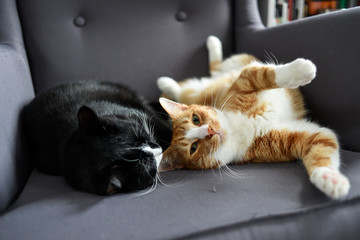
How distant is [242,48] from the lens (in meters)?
1.63

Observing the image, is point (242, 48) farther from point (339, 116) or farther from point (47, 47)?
point (47, 47)

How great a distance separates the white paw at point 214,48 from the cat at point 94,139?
58 centimetres

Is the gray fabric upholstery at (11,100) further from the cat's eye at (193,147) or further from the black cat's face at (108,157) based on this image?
the cat's eye at (193,147)

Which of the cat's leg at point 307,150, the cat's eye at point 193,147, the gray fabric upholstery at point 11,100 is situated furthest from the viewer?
the cat's eye at point 193,147

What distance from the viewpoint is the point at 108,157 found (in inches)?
32.2

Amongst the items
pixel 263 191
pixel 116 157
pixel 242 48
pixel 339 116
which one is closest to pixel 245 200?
pixel 263 191

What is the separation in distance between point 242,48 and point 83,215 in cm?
131

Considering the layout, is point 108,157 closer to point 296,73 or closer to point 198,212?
point 198,212

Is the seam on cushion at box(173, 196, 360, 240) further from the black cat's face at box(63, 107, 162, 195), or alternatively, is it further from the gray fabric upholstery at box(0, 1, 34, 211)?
the gray fabric upholstery at box(0, 1, 34, 211)

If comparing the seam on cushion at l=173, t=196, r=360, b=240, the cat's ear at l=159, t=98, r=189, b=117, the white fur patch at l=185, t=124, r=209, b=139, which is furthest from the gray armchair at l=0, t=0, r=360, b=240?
the cat's ear at l=159, t=98, r=189, b=117

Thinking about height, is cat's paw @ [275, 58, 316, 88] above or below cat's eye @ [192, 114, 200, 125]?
above

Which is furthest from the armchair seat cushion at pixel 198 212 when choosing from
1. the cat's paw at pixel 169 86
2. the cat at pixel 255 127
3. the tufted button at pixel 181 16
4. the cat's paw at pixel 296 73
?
the tufted button at pixel 181 16

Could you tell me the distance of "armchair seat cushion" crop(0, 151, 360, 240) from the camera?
0.69 metres

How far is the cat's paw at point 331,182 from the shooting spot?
735mm
